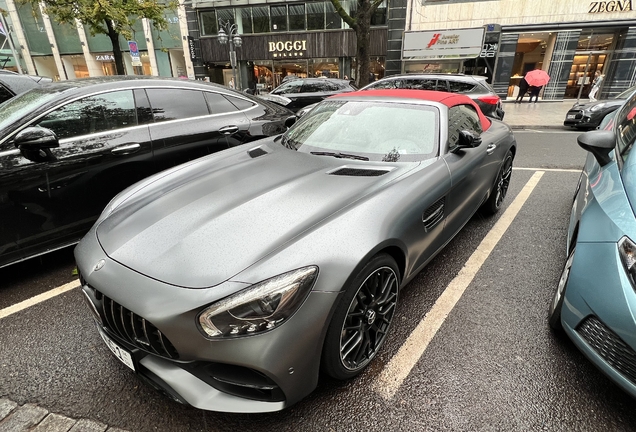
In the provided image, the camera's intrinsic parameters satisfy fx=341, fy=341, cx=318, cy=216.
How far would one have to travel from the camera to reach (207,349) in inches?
52.7

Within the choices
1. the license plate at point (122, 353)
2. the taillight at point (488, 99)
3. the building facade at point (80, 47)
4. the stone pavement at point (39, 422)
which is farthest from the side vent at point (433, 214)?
the building facade at point (80, 47)

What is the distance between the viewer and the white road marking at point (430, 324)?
1.86 m

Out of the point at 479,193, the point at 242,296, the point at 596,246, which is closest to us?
the point at 242,296

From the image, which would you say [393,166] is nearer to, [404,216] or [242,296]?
[404,216]

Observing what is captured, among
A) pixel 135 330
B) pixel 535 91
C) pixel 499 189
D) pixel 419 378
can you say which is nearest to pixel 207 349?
pixel 135 330

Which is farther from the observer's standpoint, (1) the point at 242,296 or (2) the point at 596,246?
(2) the point at 596,246

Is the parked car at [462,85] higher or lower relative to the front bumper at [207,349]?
higher

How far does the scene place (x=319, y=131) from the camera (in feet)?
9.38

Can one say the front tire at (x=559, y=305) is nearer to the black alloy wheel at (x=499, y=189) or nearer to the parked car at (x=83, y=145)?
the black alloy wheel at (x=499, y=189)

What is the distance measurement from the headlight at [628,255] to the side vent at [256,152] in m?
2.24

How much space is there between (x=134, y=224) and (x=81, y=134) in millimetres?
1645

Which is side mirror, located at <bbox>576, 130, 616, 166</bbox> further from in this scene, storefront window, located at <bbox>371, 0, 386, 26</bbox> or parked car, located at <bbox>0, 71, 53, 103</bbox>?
storefront window, located at <bbox>371, 0, 386, 26</bbox>

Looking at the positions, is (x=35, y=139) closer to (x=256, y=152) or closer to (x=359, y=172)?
(x=256, y=152)

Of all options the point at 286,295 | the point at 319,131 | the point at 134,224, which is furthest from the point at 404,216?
the point at 134,224
